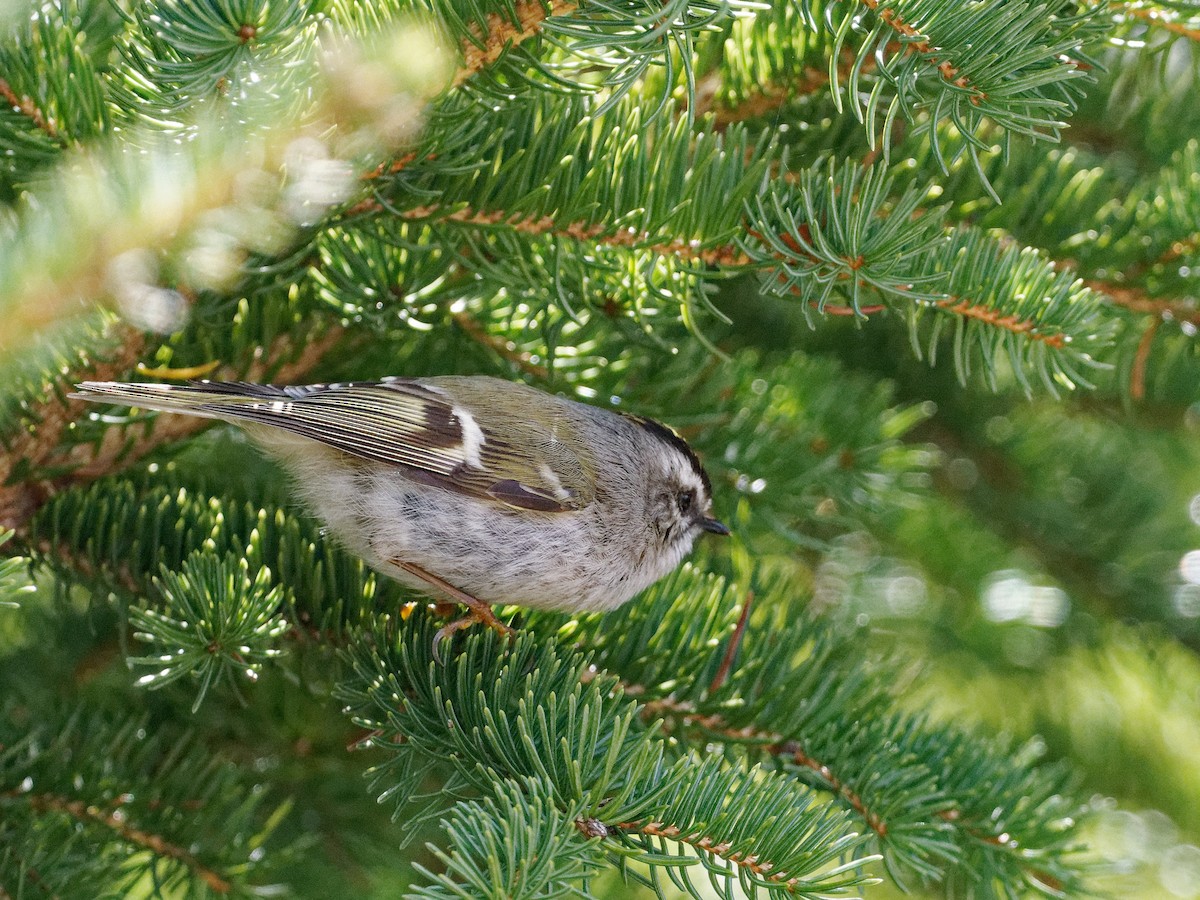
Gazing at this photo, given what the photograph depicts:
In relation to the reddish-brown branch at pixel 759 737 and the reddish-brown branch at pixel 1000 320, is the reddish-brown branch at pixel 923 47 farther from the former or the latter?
the reddish-brown branch at pixel 759 737

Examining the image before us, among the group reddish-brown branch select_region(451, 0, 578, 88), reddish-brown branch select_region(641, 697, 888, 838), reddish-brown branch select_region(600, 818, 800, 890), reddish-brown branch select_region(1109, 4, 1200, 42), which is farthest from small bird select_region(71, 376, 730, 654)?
reddish-brown branch select_region(1109, 4, 1200, 42)

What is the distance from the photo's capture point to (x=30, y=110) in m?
1.18

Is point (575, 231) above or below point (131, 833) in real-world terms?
above

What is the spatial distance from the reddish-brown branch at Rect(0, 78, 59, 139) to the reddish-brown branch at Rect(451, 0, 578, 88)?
46 cm

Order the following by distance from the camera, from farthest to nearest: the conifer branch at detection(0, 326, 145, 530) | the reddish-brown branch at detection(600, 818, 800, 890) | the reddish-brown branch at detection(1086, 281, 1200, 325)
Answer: the reddish-brown branch at detection(1086, 281, 1200, 325) → the conifer branch at detection(0, 326, 145, 530) → the reddish-brown branch at detection(600, 818, 800, 890)

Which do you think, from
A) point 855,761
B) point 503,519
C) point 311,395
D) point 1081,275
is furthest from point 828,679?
point 311,395

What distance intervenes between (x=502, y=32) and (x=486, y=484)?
770mm

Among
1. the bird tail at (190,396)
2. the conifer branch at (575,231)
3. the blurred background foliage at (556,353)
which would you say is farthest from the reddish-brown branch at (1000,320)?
the bird tail at (190,396)

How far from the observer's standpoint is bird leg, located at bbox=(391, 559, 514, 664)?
4.52ft

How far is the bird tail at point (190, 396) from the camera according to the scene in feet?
4.08

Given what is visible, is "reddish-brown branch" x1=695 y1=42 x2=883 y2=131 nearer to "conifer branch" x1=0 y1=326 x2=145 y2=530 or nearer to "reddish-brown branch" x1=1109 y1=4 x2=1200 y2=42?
"reddish-brown branch" x1=1109 y1=4 x2=1200 y2=42

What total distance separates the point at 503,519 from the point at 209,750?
1.79 feet

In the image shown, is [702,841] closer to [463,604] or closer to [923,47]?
[463,604]

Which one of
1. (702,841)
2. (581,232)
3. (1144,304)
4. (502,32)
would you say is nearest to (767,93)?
(581,232)
